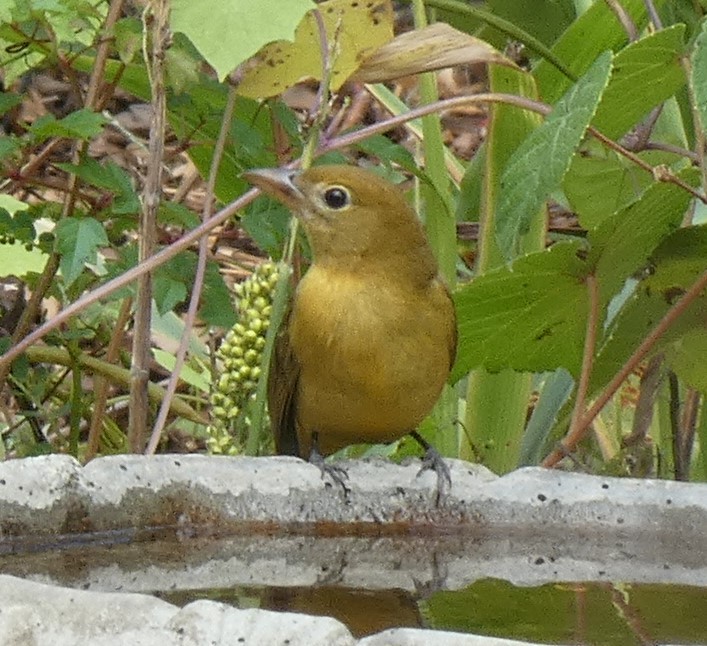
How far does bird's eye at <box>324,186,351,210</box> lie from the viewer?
132 inches

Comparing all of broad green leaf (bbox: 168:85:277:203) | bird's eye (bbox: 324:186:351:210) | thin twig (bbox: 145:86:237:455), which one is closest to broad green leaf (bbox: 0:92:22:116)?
broad green leaf (bbox: 168:85:277:203)

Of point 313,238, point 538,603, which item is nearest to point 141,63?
point 313,238

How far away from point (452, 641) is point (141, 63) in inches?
89.3

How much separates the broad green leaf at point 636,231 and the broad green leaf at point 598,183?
36 cm

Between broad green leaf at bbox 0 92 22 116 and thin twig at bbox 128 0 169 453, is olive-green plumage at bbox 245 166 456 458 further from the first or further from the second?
broad green leaf at bbox 0 92 22 116

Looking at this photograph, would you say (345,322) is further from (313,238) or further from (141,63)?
(141,63)

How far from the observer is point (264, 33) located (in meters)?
2.64

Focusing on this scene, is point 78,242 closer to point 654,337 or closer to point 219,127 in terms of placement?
point 219,127

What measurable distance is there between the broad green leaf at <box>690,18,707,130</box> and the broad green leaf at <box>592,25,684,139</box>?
208mm

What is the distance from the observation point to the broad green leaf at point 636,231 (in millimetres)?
3008

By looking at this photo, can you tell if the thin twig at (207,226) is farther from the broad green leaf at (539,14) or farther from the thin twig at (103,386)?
the broad green leaf at (539,14)

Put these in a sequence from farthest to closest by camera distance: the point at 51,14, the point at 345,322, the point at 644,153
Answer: the point at 644,153
the point at 345,322
the point at 51,14

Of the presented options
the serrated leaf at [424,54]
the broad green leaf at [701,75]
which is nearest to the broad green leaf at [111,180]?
the serrated leaf at [424,54]

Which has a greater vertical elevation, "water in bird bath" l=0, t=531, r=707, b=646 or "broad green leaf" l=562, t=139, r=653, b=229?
"broad green leaf" l=562, t=139, r=653, b=229
